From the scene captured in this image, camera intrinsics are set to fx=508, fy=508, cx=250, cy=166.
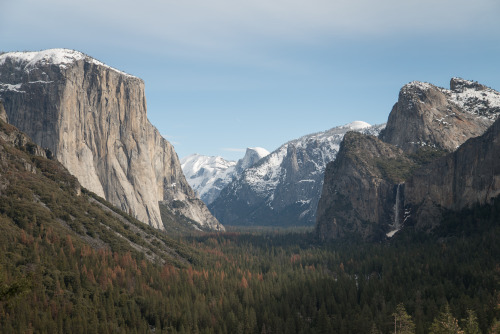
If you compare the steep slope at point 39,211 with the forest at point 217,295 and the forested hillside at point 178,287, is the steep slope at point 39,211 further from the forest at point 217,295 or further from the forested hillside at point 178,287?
the forest at point 217,295

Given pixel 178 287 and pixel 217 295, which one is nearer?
pixel 178 287

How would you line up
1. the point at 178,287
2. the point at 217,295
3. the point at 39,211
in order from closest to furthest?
the point at 178,287 → the point at 217,295 → the point at 39,211

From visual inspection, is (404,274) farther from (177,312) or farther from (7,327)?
(7,327)

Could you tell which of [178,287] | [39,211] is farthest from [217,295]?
[39,211]

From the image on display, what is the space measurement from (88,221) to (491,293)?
137622mm

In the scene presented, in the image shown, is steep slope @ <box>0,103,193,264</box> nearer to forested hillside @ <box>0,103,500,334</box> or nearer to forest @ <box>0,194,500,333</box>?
forested hillside @ <box>0,103,500,334</box>

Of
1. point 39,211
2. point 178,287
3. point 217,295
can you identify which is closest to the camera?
point 178,287

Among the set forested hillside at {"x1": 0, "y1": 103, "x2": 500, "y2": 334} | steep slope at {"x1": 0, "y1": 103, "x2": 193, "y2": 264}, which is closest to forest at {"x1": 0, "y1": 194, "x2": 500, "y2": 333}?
forested hillside at {"x1": 0, "y1": 103, "x2": 500, "y2": 334}

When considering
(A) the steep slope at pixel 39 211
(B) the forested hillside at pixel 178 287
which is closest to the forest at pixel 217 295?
(B) the forested hillside at pixel 178 287

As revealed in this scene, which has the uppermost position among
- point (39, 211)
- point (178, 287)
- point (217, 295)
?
point (39, 211)

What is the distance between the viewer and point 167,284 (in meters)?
165

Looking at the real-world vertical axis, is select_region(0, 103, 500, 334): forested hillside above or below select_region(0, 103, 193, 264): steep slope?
below

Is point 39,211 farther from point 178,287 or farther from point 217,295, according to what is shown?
point 217,295

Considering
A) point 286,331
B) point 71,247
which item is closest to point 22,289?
point 286,331
